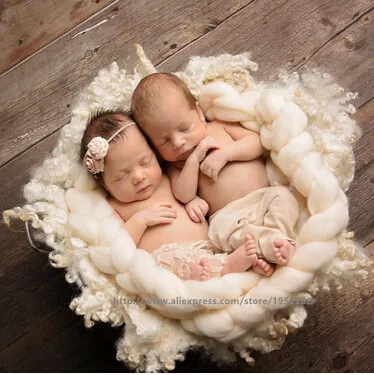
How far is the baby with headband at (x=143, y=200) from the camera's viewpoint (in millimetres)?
1119

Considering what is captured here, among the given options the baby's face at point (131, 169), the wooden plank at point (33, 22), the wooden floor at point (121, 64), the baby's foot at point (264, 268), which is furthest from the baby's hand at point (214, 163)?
the wooden plank at point (33, 22)

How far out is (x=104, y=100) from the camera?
1.25 m

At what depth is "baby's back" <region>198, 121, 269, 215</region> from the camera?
46.9 inches

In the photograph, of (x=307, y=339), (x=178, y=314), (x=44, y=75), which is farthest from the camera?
(x=44, y=75)

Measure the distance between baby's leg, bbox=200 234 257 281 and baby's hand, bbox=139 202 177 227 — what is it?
133 millimetres

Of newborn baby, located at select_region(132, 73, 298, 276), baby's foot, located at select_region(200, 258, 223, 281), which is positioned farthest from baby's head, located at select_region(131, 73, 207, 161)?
baby's foot, located at select_region(200, 258, 223, 281)

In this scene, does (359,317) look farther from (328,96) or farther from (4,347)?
(4,347)

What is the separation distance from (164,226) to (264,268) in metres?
0.25

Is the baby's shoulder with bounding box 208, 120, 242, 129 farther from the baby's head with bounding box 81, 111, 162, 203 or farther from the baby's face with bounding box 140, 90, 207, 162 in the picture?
the baby's head with bounding box 81, 111, 162, 203

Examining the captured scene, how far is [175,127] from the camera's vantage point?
3.79 feet

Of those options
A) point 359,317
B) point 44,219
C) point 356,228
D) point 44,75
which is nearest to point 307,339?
point 359,317

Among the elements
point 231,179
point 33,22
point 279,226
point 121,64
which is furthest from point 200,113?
point 33,22

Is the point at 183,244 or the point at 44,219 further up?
the point at 44,219

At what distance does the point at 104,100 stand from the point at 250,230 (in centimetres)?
42
